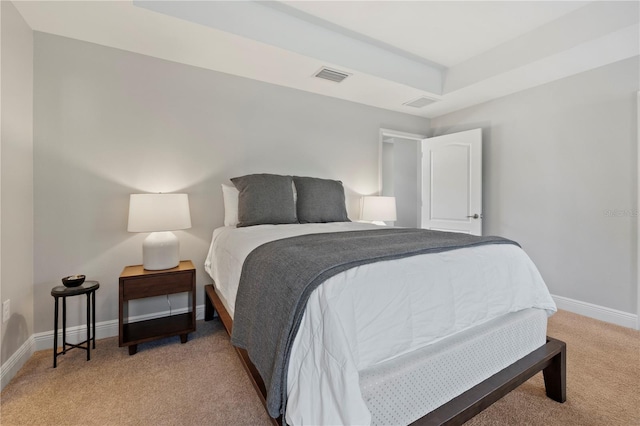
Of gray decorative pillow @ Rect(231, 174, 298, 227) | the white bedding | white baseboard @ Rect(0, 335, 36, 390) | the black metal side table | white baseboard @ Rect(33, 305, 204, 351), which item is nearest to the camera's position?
the white bedding

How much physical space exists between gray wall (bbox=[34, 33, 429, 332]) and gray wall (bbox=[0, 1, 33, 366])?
78 mm

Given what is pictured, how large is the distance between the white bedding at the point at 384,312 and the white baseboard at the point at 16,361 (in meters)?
1.54

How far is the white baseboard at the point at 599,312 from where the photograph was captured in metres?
2.53

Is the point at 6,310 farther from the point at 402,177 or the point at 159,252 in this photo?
the point at 402,177

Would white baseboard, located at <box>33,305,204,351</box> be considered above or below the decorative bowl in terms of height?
below

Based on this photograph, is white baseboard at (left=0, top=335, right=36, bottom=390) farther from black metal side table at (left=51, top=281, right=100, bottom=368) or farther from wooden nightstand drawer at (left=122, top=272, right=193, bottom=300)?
wooden nightstand drawer at (left=122, top=272, right=193, bottom=300)

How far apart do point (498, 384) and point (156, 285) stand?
216 cm

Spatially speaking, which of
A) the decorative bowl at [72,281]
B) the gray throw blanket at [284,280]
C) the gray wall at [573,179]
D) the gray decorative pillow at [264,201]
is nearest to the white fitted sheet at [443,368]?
the gray throw blanket at [284,280]

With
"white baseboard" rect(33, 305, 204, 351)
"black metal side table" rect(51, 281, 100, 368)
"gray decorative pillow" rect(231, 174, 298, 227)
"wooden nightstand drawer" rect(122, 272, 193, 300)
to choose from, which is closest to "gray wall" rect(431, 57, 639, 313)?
"gray decorative pillow" rect(231, 174, 298, 227)

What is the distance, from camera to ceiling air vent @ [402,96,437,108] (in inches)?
139

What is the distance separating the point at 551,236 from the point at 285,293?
10.7 feet

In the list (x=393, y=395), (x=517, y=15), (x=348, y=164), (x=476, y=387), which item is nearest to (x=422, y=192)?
(x=348, y=164)

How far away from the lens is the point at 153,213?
2.09 metres

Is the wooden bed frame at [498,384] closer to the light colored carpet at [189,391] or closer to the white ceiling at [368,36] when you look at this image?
the light colored carpet at [189,391]
